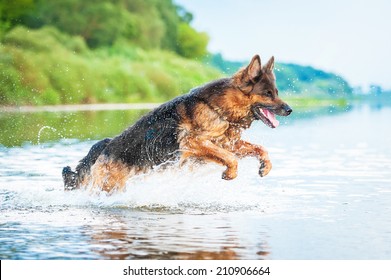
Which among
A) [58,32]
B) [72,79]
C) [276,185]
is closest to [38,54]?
[72,79]

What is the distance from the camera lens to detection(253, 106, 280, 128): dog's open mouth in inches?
431

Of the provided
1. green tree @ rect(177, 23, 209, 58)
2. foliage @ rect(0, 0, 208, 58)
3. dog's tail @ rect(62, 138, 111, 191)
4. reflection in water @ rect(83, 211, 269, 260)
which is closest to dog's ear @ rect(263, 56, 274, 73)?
reflection in water @ rect(83, 211, 269, 260)

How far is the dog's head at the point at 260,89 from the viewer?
10.9m

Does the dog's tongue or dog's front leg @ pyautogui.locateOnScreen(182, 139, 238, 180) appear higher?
the dog's tongue

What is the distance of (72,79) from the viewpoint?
3559cm

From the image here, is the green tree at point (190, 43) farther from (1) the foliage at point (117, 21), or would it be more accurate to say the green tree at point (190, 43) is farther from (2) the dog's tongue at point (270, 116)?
(2) the dog's tongue at point (270, 116)

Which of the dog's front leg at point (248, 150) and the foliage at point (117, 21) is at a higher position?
the foliage at point (117, 21)

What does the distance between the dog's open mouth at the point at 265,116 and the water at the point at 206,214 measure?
58 centimetres

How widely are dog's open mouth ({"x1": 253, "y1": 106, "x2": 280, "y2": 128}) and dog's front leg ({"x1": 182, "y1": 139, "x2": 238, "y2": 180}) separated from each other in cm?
53

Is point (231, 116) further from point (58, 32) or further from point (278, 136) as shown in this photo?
point (58, 32)

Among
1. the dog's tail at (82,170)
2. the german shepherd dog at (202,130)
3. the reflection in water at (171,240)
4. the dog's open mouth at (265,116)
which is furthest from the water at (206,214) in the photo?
the dog's open mouth at (265,116)

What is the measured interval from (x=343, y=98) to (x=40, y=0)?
16.1 meters

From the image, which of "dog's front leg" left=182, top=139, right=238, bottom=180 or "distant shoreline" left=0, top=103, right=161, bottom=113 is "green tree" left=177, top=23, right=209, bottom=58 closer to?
"distant shoreline" left=0, top=103, right=161, bottom=113

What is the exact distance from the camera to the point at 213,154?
35.4ft
